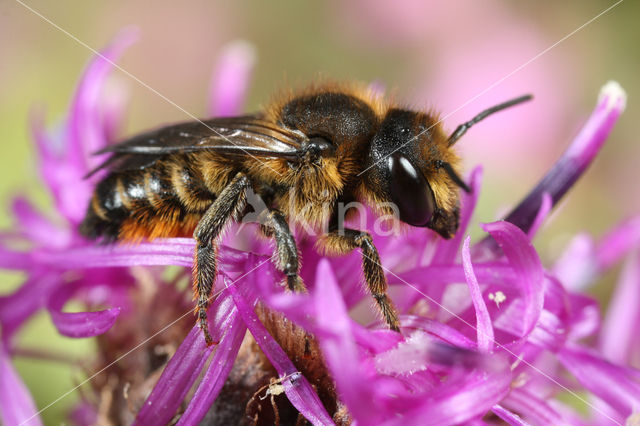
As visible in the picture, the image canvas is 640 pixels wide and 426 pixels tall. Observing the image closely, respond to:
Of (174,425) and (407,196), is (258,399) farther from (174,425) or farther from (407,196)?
(407,196)

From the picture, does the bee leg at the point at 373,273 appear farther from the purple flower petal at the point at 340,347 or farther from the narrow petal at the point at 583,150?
the narrow petal at the point at 583,150

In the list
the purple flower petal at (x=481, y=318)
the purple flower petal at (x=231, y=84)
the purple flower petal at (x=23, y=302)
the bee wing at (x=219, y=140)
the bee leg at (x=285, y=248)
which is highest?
the purple flower petal at (x=231, y=84)

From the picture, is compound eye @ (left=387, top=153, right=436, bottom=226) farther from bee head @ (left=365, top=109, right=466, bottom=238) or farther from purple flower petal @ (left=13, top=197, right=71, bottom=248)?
purple flower petal @ (left=13, top=197, right=71, bottom=248)

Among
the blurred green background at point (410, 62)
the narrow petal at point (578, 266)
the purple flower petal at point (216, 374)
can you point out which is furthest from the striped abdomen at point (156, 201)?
the blurred green background at point (410, 62)

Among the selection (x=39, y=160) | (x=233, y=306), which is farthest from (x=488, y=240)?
(x=39, y=160)

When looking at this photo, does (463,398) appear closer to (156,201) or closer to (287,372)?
(287,372)


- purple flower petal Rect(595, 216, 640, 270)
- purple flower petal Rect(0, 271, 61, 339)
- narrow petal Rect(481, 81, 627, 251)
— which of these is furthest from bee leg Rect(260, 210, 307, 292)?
purple flower petal Rect(595, 216, 640, 270)
